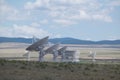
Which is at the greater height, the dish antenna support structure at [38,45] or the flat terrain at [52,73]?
the dish antenna support structure at [38,45]

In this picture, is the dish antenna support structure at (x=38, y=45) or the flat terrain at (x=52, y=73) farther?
the dish antenna support structure at (x=38, y=45)

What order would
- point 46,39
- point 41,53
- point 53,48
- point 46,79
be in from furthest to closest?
point 53,48, point 41,53, point 46,39, point 46,79

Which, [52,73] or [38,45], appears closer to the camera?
[52,73]

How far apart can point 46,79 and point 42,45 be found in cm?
7085

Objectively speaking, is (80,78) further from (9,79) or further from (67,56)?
(67,56)

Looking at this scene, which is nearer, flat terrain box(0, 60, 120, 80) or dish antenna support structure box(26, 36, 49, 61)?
flat terrain box(0, 60, 120, 80)

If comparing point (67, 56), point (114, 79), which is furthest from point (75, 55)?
point (114, 79)

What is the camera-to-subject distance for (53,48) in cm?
12950

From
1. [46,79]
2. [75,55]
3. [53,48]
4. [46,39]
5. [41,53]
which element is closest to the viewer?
[46,79]

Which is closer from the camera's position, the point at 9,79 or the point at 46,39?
the point at 9,79

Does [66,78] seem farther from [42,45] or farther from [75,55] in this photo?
[75,55]

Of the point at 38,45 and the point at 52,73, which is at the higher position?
the point at 38,45

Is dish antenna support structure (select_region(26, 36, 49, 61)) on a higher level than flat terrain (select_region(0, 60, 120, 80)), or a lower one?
higher

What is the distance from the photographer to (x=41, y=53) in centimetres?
10975
